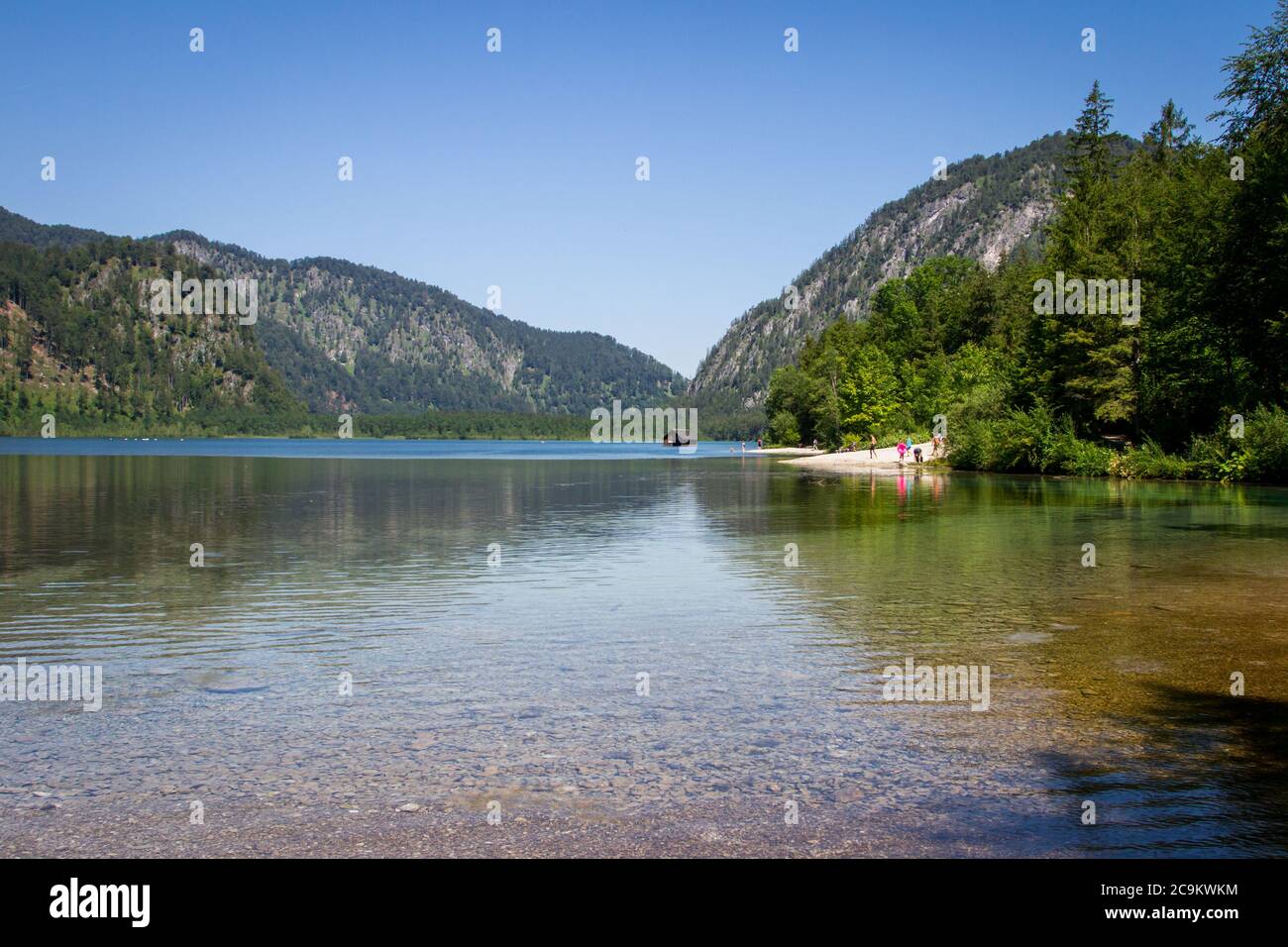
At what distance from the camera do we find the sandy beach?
268 ft

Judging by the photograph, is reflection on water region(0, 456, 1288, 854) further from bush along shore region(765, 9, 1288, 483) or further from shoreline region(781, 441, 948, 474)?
shoreline region(781, 441, 948, 474)

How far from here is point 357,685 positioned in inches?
432

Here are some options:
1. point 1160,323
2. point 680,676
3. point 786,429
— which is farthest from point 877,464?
point 786,429

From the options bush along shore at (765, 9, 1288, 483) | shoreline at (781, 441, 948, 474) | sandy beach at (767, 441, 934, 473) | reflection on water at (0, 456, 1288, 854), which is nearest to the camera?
reflection on water at (0, 456, 1288, 854)

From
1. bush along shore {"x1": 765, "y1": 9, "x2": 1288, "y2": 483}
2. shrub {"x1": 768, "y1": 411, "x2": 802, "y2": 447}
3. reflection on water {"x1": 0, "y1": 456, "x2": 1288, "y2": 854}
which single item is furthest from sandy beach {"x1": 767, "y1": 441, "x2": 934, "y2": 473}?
shrub {"x1": 768, "y1": 411, "x2": 802, "y2": 447}

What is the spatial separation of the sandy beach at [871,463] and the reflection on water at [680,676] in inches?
2107

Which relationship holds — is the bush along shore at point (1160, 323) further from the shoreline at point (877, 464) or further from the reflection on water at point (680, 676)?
the reflection on water at point (680, 676)

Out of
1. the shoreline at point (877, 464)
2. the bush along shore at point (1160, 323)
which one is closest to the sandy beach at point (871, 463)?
the shoreline at point (877, 464)

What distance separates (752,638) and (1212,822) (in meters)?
7.38

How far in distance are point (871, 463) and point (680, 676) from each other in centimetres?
8460

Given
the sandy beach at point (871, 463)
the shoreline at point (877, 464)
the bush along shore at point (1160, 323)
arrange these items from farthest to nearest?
the sandy beach at point (871, 463) → the shoreline at point (877, 464) → the bush along shore at point (1160, 323)

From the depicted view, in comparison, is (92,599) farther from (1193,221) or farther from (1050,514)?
(1193,221)

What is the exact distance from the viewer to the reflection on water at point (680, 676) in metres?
7.44

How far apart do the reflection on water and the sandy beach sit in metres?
53.5
